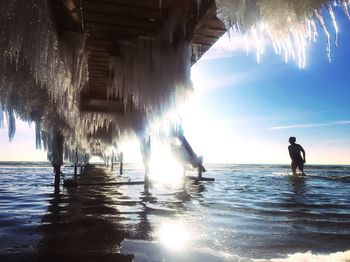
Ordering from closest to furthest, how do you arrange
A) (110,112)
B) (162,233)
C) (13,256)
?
(13,256) < (162,233) < (110,112)

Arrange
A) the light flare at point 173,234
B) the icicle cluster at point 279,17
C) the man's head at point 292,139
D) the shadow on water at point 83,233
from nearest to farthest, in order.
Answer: the icicle cluster at point 279,17 → the shadow on water at point 83,233 → the light flare at point 173,234 → the man's head at point 292,139

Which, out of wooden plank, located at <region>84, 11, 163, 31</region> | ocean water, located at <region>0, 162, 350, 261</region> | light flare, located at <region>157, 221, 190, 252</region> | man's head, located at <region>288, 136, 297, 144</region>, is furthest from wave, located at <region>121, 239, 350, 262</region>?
man's head, located at <region>288, 136, 297, 144</region>

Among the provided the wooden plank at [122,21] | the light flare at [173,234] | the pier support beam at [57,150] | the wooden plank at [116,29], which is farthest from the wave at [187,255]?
the pier support beam at [57,150]

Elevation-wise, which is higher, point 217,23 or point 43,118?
point 217,23

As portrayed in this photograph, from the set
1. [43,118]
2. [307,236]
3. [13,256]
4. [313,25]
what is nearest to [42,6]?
[313,25]

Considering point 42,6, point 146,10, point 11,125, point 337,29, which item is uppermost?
point 146,10

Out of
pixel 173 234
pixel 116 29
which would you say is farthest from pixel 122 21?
pixel 173 234

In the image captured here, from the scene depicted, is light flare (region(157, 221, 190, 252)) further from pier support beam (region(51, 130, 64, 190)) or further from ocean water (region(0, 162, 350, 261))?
pier support beam (region(51, 130, 64, 190))

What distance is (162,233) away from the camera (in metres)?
6.05

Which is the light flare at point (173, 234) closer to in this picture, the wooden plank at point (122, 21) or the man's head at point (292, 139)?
the wooden plank at point (122, 21)

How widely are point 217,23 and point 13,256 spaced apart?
13.6 feet

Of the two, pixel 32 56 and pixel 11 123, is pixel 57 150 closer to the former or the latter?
pixel 11 123

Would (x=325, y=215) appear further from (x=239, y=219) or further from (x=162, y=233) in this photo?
(x=162, y=233)

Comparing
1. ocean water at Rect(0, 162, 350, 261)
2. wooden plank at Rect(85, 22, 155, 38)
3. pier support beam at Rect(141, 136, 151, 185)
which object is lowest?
ocean water at Rect(0, 162, 350, 261)
